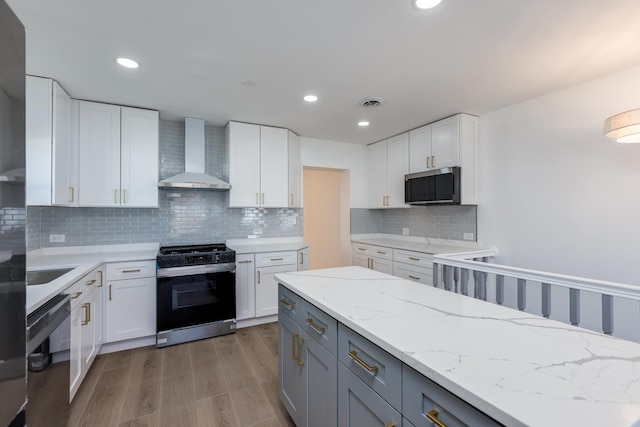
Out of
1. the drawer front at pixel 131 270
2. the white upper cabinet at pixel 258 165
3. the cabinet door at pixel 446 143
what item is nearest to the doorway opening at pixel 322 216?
the white upper cabinet at pixel 258 165

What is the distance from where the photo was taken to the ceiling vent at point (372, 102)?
2887 mm

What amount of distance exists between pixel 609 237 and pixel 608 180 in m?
0.47

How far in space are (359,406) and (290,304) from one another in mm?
761

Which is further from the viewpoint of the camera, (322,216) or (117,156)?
(322,216)

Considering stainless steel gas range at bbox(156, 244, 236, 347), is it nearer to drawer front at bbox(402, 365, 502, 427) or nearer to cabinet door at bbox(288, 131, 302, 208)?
cabinet door at bbox(288, 131, 302, 208)

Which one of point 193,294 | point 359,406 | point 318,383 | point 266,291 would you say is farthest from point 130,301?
point 359,406

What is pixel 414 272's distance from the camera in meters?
3.52

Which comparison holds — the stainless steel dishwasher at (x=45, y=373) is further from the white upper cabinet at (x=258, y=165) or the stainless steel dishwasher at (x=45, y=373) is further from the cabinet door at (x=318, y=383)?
the white upper cabinet at (x=258, y=165)

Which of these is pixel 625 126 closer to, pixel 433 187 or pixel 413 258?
pixel 433 187

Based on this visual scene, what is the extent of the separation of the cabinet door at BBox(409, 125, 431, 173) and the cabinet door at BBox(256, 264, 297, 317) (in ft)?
7.18

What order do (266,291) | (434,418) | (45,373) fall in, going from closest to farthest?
(434,418) → (45,373) → (266,291)

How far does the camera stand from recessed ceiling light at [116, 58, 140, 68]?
214 cm

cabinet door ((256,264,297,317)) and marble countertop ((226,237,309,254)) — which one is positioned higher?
marble countertop ((226,237,309,254))

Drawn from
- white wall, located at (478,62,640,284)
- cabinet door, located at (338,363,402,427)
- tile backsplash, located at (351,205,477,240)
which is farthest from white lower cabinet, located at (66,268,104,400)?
white wall, located at (478,62,640,284)
